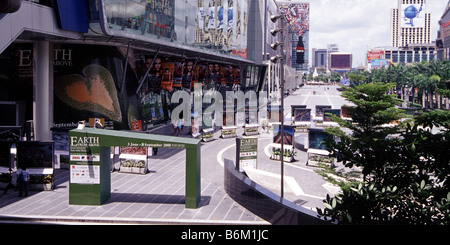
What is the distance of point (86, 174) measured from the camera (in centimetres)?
1603

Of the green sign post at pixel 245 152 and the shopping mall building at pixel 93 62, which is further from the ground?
the shopping mall building at pixel 93 62

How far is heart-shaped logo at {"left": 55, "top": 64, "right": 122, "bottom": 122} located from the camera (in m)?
31.4

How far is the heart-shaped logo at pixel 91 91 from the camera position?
31.4m

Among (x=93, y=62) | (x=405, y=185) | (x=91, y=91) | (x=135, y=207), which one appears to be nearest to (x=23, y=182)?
(x=135, y=207)

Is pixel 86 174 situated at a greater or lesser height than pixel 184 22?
lesser

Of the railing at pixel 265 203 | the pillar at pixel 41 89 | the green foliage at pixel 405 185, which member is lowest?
the railing at pixel 265 203

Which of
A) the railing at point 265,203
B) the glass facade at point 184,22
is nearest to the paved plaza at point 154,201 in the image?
the railing at point 265,203

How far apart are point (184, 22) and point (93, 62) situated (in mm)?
13609

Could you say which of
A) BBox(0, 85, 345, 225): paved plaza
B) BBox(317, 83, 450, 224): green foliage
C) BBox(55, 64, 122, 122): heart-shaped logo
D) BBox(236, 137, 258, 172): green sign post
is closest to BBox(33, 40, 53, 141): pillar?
BBox(55, 64, 122, 122): heart-shaped logo

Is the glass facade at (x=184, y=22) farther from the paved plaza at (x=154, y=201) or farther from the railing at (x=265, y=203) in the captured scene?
the railing at (x=265, y=203)

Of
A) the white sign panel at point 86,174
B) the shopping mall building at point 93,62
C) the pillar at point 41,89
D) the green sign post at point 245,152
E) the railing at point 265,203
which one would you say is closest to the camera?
the railing at point 265,203

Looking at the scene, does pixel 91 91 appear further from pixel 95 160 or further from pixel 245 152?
pixel 95 160

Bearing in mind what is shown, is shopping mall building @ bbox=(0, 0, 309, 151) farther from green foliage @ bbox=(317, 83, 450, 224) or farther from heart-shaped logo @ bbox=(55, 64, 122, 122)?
green foliage @ bbox=(317, 83, 450, 224)
